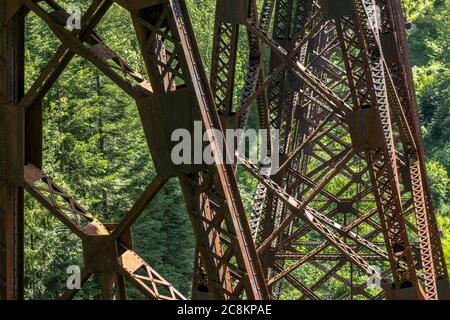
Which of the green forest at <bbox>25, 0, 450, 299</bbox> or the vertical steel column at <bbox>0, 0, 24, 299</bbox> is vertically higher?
the green forest at <bbox>25, 0, 450, 299</bbox>

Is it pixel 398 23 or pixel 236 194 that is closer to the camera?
pixel 236 194

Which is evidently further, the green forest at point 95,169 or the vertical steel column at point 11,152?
the green forest at point 95,169

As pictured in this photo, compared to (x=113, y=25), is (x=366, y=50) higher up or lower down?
lower down

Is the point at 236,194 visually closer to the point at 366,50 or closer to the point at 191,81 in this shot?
the point at 191,81

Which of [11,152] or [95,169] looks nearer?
[11,152]

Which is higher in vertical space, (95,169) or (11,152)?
(95,169)

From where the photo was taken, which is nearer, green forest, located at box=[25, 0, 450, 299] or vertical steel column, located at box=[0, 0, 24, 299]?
vertical steel column, located at box=[0, 0, 24, 299]

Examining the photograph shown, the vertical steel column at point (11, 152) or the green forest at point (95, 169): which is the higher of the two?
the green forest at point (95, 169)
